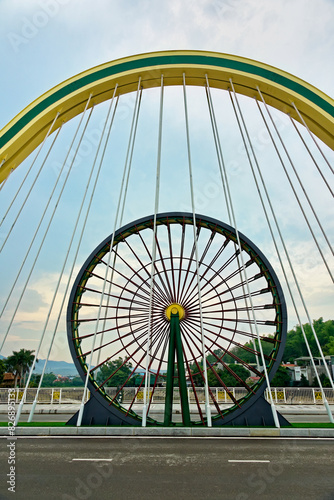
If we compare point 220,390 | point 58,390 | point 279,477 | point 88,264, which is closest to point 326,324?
point 220,390

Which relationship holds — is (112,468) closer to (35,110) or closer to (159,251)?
(159,251)

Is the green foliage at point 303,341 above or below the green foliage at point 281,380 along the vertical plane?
above

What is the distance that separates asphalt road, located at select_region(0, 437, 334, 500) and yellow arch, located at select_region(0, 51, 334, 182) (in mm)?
12207

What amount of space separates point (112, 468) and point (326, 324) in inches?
3514

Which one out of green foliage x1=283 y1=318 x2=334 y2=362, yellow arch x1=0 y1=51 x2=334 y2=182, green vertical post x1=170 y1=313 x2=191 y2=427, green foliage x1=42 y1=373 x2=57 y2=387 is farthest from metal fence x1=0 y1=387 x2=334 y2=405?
green foliage x1=42 y1=373 x2=57 y2=387

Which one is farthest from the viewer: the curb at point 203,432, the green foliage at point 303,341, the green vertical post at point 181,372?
the green foliage at point 303,341

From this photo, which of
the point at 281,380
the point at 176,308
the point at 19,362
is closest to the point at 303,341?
the point at 281,380

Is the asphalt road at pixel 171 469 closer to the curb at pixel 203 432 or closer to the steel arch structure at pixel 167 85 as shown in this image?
the curb at pixel 203 432

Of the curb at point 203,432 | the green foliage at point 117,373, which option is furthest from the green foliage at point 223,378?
the curb at point 203,432

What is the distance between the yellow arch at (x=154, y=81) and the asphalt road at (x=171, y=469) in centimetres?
1221

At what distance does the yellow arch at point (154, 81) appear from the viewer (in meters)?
14.5

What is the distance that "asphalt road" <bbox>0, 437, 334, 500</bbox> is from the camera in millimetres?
5027

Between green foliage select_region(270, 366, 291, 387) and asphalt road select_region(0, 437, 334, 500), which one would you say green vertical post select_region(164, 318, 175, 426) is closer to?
asphalt road select_region(0, 437, 334, 500)

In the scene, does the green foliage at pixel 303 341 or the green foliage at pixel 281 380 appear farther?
the green foliage at pixel 303 341
